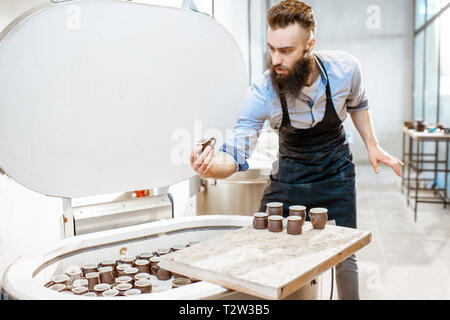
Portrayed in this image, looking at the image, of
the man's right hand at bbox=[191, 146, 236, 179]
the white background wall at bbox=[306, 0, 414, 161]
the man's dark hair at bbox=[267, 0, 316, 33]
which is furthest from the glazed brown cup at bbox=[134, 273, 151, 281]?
the white background wall at bbox=[306, 0, 414, 161]

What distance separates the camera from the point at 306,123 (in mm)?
1671

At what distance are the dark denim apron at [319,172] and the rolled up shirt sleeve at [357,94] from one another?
0.37 feet

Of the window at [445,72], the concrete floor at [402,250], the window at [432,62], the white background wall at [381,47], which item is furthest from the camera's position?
the white background wall at [381,47]

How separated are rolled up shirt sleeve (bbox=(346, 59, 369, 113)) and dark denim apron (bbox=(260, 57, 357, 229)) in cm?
11

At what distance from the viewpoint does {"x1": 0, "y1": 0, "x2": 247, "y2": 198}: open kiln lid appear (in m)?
1.20

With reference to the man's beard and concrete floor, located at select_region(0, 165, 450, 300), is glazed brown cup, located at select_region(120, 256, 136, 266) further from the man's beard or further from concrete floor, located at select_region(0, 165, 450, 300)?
the man's beard

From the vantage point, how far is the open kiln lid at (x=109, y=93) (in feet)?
3.95

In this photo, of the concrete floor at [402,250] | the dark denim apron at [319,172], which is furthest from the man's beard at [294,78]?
the concrete floor at [402,250]

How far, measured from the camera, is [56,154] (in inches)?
52.2

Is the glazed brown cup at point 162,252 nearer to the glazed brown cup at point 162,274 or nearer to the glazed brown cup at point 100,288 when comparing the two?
the glazed brown cup at point 162,274

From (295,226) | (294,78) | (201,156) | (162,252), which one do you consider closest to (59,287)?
(162,252)

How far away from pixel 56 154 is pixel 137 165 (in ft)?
0.95
